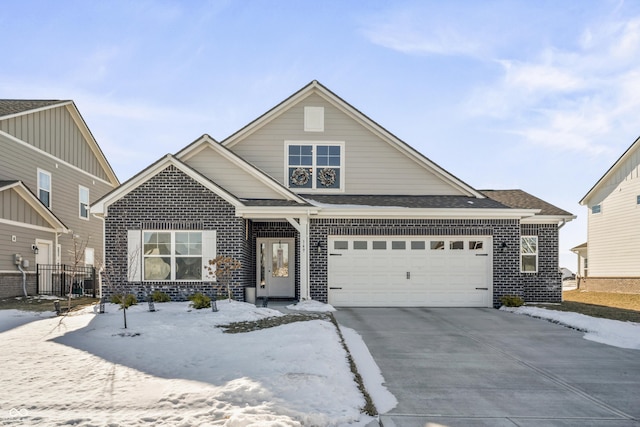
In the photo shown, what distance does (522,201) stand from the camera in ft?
60.7

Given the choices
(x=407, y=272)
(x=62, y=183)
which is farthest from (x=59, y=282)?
(x=407, y=272)

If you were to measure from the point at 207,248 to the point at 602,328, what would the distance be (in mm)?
10255

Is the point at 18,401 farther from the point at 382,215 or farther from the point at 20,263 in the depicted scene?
the point at 20,263

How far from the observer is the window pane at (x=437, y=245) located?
15.0 m

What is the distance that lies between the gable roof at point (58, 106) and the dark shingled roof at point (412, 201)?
13.1 meters

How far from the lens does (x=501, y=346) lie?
902 centimetres

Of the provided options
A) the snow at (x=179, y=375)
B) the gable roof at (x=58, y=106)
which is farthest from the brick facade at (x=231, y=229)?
the gable roof at (x=58, y=106)

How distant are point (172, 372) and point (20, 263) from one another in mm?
15288

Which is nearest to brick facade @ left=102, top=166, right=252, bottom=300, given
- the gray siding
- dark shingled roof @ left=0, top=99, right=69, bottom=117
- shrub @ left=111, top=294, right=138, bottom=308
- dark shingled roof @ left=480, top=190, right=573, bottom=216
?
shrub @ left=111, top=294, right=138, bottom=308

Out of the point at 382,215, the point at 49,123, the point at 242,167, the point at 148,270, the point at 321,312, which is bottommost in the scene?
the point at 321,312

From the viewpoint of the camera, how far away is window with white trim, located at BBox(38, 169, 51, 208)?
21.4 m

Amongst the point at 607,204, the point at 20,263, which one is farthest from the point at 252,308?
the point at 607,204

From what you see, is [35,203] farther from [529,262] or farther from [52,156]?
[529,262]

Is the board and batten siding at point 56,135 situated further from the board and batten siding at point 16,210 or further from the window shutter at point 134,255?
the window shutter at point 134,255
